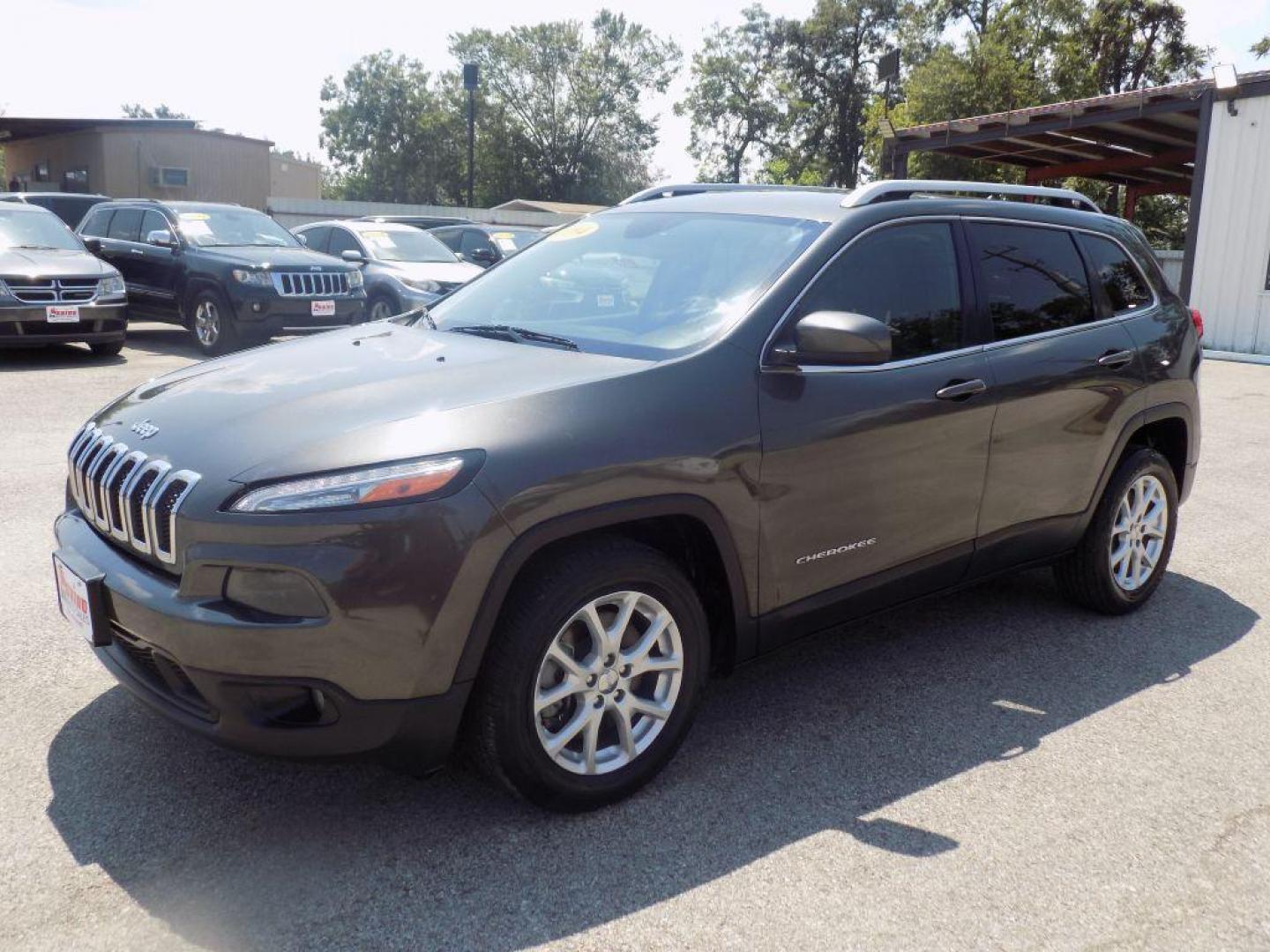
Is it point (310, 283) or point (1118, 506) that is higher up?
point (310, 283)

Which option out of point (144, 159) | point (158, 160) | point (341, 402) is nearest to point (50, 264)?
point (341, 402)

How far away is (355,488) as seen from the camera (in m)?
2.67

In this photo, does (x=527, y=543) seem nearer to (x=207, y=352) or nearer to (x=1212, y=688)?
(x=1212, y=688)

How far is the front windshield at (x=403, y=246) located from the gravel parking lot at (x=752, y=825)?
10.1m

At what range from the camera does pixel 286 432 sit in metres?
2.88

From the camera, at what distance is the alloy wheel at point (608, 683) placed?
3.00m

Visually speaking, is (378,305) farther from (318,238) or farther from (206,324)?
(206,324)

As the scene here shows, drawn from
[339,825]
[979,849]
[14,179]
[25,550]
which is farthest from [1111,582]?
[14,179]

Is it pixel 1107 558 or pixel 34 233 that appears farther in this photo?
pixel 34 233

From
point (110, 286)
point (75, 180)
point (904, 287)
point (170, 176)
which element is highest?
point (170, 176)

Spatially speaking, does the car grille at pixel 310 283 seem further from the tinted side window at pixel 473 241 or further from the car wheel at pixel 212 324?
the tinted side window at pixel 473 241

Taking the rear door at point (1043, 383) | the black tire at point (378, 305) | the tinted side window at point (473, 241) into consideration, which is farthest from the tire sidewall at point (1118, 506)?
the tinted side window at point (473, 241)

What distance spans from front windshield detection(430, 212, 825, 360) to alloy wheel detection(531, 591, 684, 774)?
30.7 inches

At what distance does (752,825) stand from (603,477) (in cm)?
104
